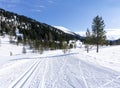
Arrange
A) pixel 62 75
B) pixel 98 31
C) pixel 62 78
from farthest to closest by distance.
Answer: pixel 98 31 < pixel 62 75 < pixel 62 78

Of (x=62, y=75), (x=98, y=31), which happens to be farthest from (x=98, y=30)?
(x=62, y=75)

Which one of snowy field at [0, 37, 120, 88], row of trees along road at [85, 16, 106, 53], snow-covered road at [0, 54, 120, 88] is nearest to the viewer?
snow-covered road at [0, 54, 120, 88]

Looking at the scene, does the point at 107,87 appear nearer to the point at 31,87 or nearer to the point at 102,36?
the point at 31,87

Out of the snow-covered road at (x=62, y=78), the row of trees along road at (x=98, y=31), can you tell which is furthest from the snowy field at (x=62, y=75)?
the row of trees along road at (x=98, y=31)

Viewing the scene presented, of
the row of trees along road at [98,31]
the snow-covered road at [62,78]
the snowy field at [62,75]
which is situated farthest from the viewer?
the row of trees along road at [98,31]

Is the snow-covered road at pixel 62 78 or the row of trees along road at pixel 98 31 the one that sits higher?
the row of trees along road at pixel 98 31

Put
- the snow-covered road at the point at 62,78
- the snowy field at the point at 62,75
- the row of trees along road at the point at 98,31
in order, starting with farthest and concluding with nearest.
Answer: the row of trees along road at the point at 98,31, the snowy field at the point at 62,75, the snow-covered road at the point at 62,78

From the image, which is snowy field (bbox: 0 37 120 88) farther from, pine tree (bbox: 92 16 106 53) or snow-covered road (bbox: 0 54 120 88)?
pine tree (bbox: 92 16 106 53)

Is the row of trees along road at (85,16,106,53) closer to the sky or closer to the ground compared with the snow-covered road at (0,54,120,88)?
closer to the sky

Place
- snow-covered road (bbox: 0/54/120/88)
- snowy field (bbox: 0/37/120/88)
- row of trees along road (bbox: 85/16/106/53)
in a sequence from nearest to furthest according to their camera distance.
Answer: snow-covered road (bbox: 0/54/120/88)
snowy field (bbox: 0/37/120/88)
row of trees along road (bbox: 85/16/106/53)

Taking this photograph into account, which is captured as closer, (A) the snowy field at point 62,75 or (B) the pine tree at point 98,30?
(A) the snowy field at point 62,75

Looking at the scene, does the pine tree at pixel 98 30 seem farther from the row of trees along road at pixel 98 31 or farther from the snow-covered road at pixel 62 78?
the snow-covered road at pixel 62 78

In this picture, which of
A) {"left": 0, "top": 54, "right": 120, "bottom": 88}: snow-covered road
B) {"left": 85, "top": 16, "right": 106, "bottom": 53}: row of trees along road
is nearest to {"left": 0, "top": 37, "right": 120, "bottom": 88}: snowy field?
{"left": 0, "top": 54, "right": 120, "bottom": 88}: snow-covered road

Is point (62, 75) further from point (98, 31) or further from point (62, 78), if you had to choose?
point (98, 31)
